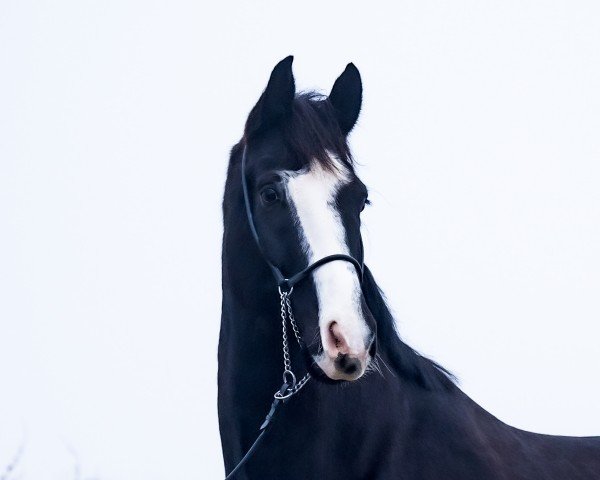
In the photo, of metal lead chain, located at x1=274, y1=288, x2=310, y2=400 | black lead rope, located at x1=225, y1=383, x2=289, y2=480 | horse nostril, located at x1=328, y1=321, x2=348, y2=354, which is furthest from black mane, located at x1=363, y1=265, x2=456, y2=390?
horse nostril, located at x1=328, y1=321, x2=348, y2=354

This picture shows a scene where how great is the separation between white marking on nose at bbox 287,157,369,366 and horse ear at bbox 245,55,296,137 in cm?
41

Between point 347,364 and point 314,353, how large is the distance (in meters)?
0.22

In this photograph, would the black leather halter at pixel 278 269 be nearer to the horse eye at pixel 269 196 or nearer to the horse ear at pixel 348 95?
the horse eye at pixel 269 196

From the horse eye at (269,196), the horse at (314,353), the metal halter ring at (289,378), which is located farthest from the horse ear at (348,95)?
the metal halter ring at (289,378)

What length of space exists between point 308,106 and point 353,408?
4.81 feet

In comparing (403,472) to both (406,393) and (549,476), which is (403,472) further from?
(549,476)

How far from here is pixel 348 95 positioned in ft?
17.4

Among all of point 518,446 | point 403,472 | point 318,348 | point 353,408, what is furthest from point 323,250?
point 518,446

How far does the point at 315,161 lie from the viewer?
4.64 m

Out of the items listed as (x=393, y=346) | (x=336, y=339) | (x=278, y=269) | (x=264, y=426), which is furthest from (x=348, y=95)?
(x=264, y=426)

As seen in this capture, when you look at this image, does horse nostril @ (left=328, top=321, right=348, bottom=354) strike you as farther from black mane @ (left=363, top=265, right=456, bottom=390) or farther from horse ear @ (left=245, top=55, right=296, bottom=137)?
horse ear @ (left=245, top=55, right=296, bottom=137)

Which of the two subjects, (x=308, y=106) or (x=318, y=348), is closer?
(x=318, y=348)

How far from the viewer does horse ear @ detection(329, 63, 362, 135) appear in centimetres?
529

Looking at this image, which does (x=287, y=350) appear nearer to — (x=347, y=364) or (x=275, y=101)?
(x=347, y=364)
